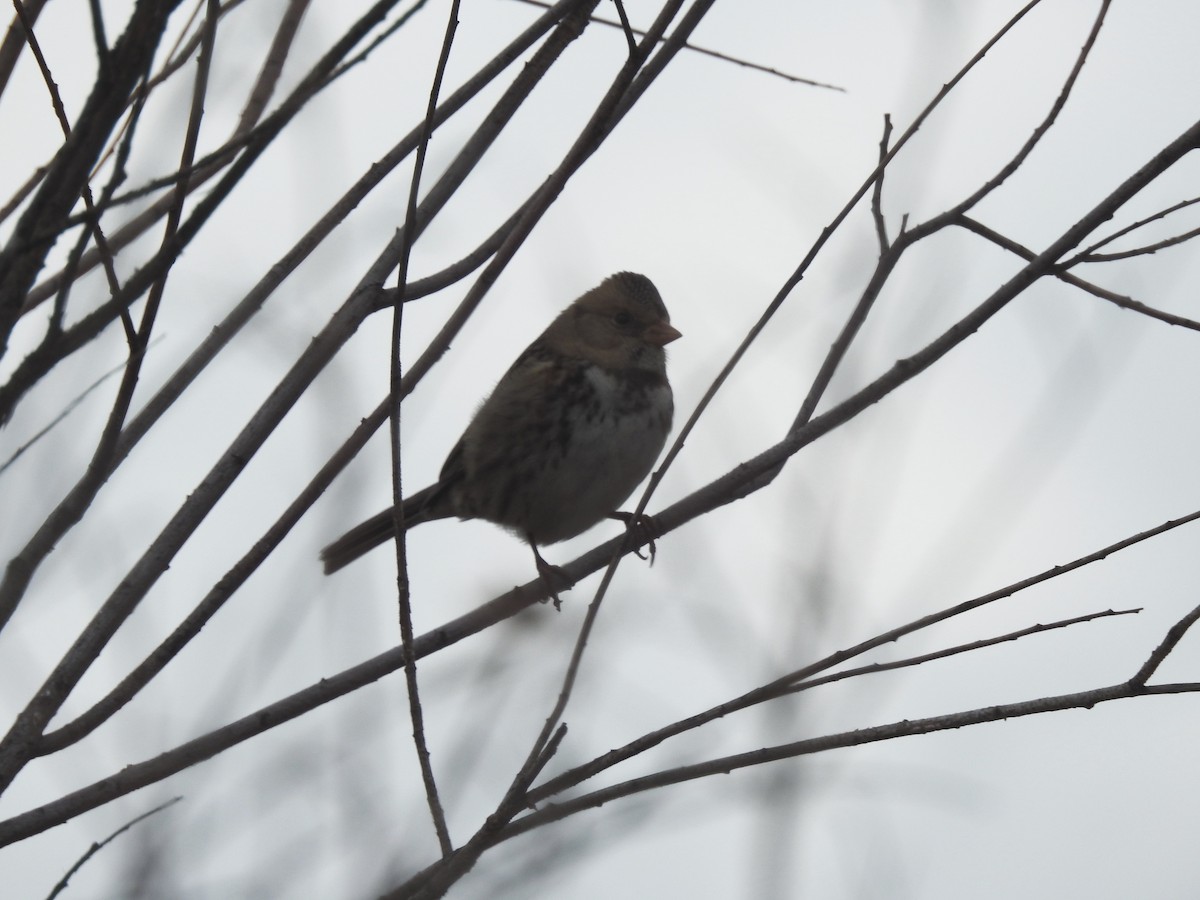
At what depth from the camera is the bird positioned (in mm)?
5156

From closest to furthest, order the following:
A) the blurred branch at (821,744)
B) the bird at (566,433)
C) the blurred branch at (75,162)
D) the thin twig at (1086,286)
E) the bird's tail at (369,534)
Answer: the blurred branch at (75,162) < the blurred branch at (821,744) < the thin twig at (1086,286) < the bird at (566,433) < the bird's tail at (369,534)

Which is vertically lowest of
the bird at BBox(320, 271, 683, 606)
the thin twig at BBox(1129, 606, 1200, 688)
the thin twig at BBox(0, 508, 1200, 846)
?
the thin twig at BBox(1129, 606, 1200, 688)

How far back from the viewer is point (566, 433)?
518cm

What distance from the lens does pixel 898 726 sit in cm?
217

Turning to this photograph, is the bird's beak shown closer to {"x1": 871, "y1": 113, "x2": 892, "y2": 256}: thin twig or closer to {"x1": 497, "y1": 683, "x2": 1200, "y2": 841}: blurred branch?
{"x1": 871, "y1": 113, "x2": 892, "y2": 256}: thin twig

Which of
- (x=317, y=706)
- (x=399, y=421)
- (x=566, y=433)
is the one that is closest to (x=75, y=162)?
(x=399, y=421)

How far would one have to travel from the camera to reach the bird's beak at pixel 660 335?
543cm

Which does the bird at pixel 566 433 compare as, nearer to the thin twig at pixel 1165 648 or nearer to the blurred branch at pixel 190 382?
the blurred branch at pixel 190 382

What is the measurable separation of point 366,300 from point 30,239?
3.16 feet

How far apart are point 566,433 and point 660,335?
607 millimetres

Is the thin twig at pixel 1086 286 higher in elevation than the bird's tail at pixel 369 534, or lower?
lower

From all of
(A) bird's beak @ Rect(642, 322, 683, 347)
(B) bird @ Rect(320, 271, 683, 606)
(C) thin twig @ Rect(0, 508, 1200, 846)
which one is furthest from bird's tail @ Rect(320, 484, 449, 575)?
(C) thin twig @ Rect(0, 508, 1200, 846)

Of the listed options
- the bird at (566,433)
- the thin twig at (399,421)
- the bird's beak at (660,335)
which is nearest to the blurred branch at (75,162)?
the thin twig at (399,421)

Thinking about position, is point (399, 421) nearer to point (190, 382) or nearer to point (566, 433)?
point (190, 382)
